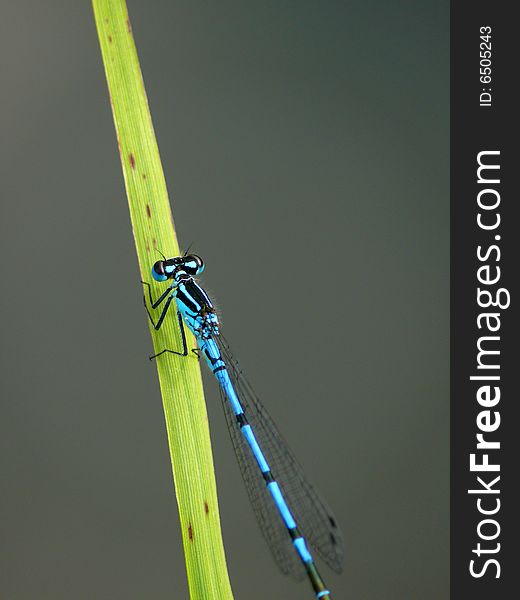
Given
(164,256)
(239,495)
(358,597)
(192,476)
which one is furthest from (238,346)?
(192,476)

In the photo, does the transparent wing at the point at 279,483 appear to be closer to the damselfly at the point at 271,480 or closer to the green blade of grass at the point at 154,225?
the damselfly at the point at 271,480

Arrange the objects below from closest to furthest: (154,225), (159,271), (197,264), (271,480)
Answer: (154,225) < (159,271) < (197,264) < (271,480)

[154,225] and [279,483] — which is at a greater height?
[154,225]

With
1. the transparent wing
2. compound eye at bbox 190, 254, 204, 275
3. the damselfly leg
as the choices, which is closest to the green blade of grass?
the damselfly leg

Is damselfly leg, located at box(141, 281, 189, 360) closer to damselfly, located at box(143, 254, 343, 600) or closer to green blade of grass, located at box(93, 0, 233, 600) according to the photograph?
green blade of grass, located at box(93, 0, 233, 600)

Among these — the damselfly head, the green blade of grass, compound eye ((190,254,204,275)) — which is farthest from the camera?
compound eye ((190,254,204,275))

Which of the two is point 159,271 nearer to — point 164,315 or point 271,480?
point 164,315

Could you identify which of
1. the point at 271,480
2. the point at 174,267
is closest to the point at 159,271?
the point at 174,267
